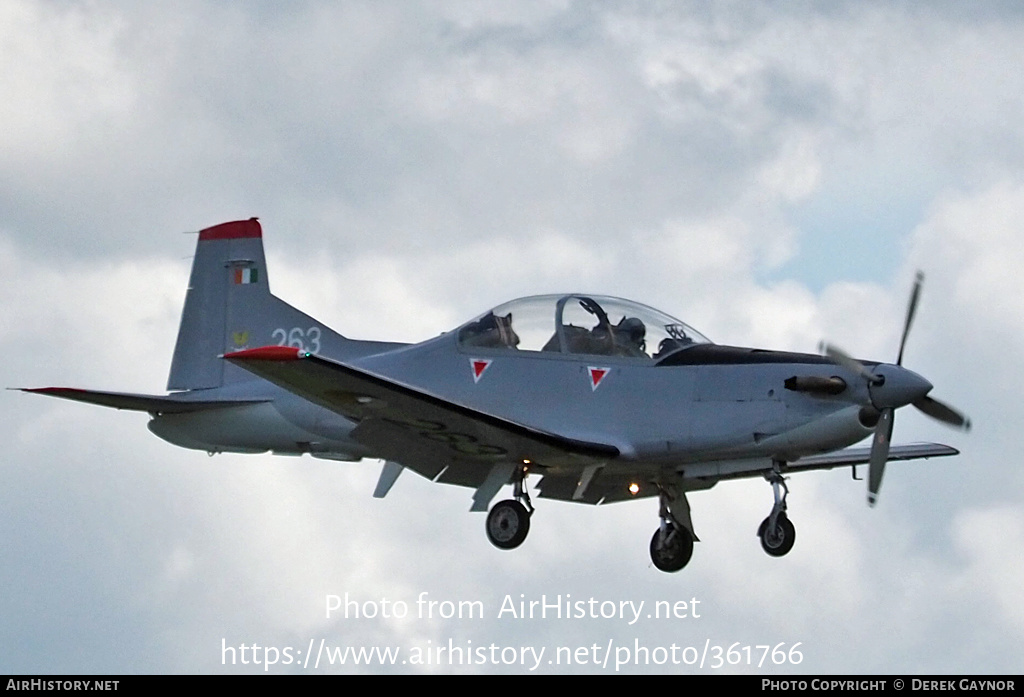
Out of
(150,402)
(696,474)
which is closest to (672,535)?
(696,474)

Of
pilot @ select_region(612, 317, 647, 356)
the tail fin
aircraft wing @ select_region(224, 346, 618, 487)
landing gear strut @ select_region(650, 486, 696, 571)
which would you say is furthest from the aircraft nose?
the tail fin

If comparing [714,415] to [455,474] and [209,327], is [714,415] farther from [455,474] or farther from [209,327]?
[209,327]

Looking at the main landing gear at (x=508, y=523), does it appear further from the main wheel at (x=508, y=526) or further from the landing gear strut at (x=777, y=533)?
the landing gear strut at (x=777, y=533)

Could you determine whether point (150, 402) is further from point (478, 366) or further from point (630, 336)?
point (630, 336)

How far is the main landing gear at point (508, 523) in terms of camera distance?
2000 cm

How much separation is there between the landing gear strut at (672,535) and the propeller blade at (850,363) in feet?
9.78

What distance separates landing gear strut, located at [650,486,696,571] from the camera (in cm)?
2089

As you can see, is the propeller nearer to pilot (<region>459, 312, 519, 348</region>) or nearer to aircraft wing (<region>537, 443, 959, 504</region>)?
aircraft wing (<region>537, 443, 959, 504</region>)

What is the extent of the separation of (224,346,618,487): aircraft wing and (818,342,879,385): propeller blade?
254cm

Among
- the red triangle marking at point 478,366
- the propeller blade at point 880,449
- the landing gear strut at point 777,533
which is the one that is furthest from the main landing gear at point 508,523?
the propeller blade at point 880,449

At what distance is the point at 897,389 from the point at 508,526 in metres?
4.40
